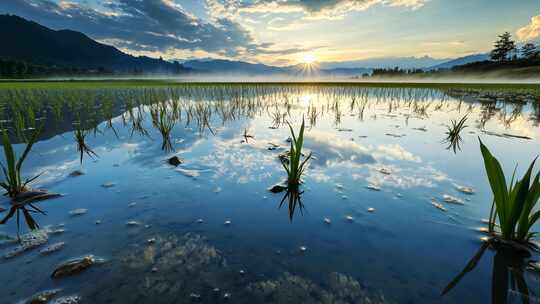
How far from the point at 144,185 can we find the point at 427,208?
17.5ft

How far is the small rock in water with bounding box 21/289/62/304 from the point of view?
7.00 feet

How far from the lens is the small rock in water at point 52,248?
272 cm

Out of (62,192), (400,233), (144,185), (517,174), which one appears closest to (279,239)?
(400,233)

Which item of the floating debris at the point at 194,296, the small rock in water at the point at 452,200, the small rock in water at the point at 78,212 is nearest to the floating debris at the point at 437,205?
the small rock in water at the point at 452,200

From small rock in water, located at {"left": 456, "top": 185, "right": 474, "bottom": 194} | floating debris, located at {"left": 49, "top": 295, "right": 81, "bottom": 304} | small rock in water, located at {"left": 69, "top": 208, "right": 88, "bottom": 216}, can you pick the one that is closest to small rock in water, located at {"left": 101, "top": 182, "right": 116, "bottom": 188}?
small rock in water, located at {"left": 69, "top": 208, "right": 88, "bottom": 216}

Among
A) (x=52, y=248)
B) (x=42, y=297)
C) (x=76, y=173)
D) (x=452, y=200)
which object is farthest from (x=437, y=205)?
(x=76, y=173)

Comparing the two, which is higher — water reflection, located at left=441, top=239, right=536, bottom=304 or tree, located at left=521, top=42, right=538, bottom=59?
tree, located at left=521, top=42, right=538, bottom=59

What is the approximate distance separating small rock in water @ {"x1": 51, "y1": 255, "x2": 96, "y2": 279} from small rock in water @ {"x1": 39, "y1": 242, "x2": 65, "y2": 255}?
0.37 m

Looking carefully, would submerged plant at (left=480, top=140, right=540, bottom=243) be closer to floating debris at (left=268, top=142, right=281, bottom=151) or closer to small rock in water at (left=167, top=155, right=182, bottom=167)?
floating debris at (left=268, top=142, right=281, bottom=151)

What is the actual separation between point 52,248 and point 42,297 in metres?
0.82

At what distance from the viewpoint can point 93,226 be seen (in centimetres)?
329

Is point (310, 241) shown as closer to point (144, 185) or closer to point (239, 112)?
point (144, 185)

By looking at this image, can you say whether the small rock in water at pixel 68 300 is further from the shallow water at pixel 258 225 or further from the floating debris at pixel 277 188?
the floating debris at pixel 277 188

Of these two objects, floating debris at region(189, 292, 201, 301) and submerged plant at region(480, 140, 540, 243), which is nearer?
floating debris at region(189, 292, 201, 301)
